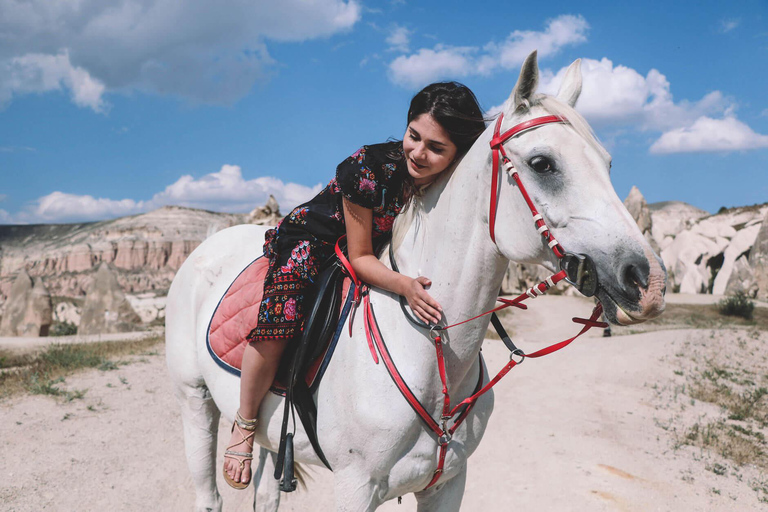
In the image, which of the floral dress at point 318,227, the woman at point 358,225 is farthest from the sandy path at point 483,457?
the floral dress at point 318,227

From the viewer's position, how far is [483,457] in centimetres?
539

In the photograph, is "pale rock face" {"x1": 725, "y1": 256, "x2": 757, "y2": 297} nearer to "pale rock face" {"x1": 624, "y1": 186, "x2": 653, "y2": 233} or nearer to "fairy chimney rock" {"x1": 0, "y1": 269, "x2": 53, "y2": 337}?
"pale rock face" {"x1": 624, "y1": 186, "x2": 653, "y2": 233}

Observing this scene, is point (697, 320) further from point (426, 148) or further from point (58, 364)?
point (58, 364)

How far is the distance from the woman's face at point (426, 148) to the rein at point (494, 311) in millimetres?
253

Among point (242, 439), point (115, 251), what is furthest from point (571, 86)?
point (115, 251)

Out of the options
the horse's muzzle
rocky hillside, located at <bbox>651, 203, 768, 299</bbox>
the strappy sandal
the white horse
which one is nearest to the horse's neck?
the white horse

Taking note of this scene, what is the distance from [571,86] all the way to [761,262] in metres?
21.3

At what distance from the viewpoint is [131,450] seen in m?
5.26

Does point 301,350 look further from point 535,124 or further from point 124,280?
point 124,280

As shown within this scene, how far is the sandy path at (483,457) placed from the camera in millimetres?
4316

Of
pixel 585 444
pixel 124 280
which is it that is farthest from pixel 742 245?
pixel 124 280

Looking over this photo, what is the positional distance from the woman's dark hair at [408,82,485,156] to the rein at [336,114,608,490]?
218 mm

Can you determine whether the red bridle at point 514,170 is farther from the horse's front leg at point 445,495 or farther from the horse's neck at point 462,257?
the horse's front leg at point 445,495

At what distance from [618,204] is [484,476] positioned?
4251 mm
